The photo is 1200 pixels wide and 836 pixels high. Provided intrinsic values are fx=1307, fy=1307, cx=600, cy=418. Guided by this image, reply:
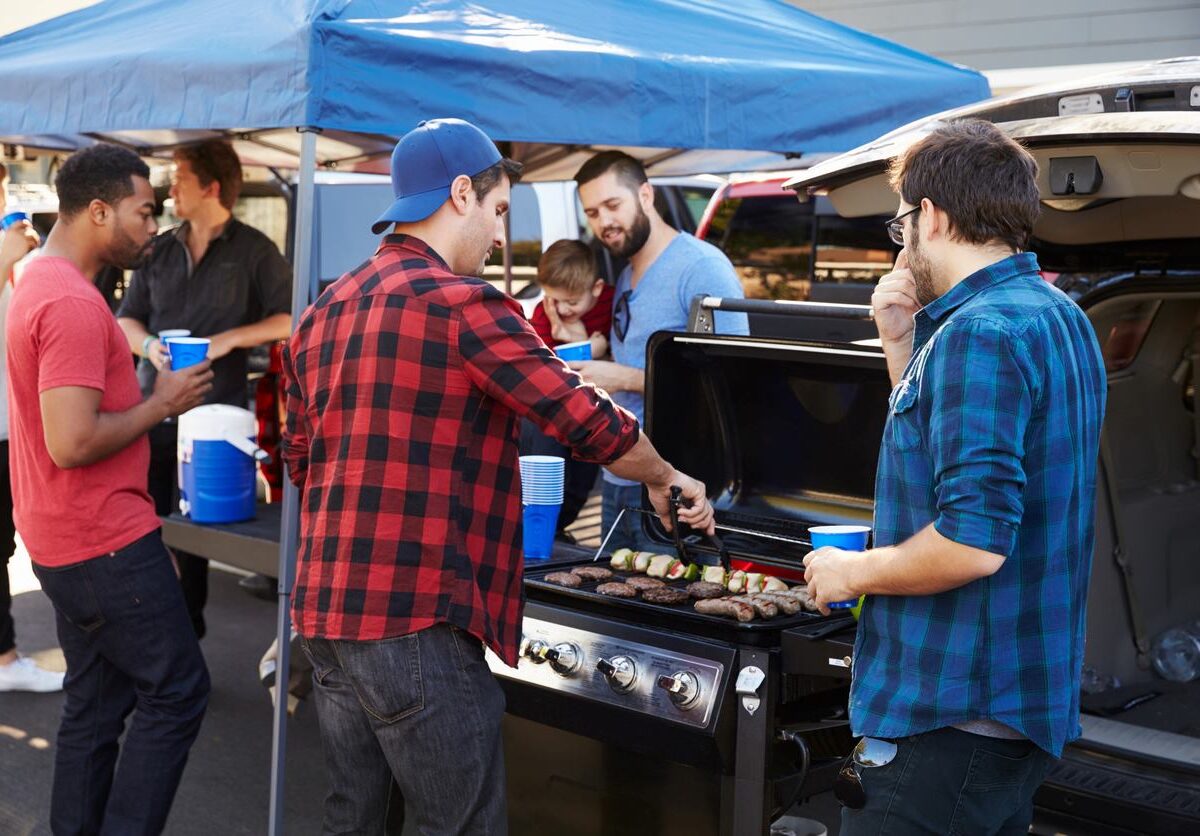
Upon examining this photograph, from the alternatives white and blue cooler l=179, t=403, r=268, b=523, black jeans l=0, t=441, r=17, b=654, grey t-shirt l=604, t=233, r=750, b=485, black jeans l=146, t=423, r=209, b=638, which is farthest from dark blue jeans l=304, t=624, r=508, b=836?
black jeans l=0, t=441, r=17, b=654

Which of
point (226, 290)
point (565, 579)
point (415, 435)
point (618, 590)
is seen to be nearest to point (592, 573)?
point (565, 579)

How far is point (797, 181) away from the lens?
3402 mm

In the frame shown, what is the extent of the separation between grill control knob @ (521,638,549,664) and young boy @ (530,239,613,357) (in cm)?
173

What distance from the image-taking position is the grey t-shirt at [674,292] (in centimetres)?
432

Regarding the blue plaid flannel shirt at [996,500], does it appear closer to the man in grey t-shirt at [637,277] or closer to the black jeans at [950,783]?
the black jeans at [950,783]

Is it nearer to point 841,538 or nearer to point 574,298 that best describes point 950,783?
point 841,538

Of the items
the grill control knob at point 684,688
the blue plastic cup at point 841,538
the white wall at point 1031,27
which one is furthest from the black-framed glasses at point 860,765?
the white wall at point 1031,27

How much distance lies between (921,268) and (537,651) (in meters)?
→ 1.45

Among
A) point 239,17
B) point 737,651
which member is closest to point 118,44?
point 239,17

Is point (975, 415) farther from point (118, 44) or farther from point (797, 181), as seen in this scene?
point (118, 44)

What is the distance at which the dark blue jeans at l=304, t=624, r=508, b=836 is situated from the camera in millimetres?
2537

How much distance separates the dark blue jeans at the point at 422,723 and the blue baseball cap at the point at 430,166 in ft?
2.78

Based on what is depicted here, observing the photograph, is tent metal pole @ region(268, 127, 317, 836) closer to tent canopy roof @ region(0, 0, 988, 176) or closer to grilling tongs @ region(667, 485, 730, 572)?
tent canopy roof @ region(0, 0, 988, 176)

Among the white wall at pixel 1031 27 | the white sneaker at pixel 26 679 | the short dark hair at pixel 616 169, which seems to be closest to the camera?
the short dark hair at pixel 616 169
